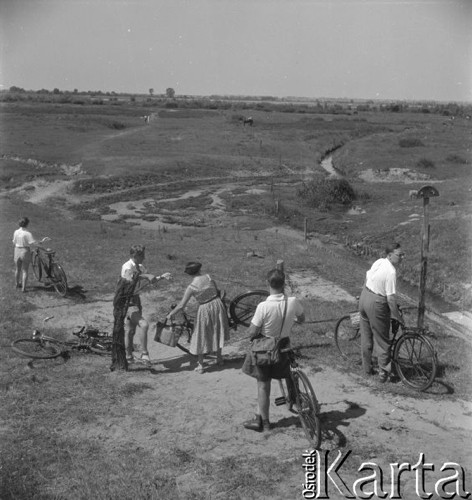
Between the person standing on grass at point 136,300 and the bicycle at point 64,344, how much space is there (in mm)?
486

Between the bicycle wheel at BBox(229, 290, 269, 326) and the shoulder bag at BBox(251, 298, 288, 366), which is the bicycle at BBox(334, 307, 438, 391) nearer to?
the bicycle wheel at BBox(229, 290, 269, 326)

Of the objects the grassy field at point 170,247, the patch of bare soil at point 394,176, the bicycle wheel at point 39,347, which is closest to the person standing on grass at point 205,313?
the grassy field at point 170,247

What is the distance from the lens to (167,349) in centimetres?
1080

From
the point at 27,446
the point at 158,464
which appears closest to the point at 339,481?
the point at 158,464

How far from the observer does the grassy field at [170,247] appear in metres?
6.77

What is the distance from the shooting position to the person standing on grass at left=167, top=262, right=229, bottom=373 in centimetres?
902

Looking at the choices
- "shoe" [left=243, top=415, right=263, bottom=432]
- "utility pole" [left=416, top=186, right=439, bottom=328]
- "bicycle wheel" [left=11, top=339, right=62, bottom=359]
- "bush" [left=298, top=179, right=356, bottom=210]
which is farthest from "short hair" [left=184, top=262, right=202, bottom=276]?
"bush" [left=298, top=179, right=356, bottom=210]

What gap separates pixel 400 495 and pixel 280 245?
15603 millimetres

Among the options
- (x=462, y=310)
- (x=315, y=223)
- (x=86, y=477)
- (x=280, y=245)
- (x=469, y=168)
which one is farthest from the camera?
(x=469, y=168)

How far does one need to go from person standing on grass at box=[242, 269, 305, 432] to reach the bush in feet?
82.0

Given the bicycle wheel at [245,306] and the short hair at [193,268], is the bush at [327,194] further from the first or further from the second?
the short hair at [193,268]

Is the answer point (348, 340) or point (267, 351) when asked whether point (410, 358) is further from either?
point (267, 351)

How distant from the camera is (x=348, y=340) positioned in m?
10.8

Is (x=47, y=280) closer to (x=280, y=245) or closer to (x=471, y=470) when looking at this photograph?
(x=280, y=245)
